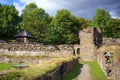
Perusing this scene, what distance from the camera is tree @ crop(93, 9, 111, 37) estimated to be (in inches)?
3142

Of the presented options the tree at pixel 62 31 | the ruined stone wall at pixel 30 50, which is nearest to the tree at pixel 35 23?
the tree at pixel 62 31

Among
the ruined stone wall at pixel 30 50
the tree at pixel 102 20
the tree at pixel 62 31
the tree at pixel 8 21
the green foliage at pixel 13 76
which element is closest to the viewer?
the green foliage at pixel 13 76

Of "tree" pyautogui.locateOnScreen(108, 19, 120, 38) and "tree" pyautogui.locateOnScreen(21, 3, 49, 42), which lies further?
"tree" pyautogui.locateOnScreen(108, 19, 120, 38)

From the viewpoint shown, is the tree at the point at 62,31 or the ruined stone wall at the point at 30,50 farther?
the tree at the point at 62,31

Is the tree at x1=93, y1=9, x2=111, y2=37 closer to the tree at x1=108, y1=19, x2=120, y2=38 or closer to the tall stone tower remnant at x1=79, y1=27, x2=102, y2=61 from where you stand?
the tree at x1=108, y1=19, x2=120, y2=38

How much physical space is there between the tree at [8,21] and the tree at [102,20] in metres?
22.9

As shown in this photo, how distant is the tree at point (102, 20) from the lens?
3142 inches

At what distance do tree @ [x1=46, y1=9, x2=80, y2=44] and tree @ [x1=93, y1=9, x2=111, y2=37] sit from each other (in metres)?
9.46

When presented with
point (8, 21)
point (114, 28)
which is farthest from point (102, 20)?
point (8, 21)

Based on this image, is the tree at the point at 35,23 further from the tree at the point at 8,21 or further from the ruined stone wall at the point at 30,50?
the ruined stone wall at the point at 30,50

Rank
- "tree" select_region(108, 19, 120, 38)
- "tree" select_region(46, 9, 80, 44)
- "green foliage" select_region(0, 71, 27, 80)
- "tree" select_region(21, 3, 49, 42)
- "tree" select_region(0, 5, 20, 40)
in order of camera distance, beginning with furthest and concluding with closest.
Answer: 1. "tree" select_region(108, 19, 120, 38)
2. "tree" select_region(21, 3, 49, 42)
3. "tree" select_region(46, 9, 80, 44)
4. "tree" select_region(0, 5, 20, 40)
5. "green foliage" select_region(0, 71, 27, 80)

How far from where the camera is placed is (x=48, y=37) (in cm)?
7238

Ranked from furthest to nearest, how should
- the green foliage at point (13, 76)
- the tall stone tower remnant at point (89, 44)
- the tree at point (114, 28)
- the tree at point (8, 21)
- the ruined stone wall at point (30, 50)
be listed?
the tree at point (114, 28), the tree at point (8, 21), the tall stone tower remnant at point (89, 44), the ruined stone wall at point (30, 50), the green foliage at point (13, 76)

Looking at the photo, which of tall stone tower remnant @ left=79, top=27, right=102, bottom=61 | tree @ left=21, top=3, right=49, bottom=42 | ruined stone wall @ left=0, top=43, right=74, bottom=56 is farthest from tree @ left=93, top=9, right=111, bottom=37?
ruined stone wall @ left=0, top=43, right=74, bottom=56
